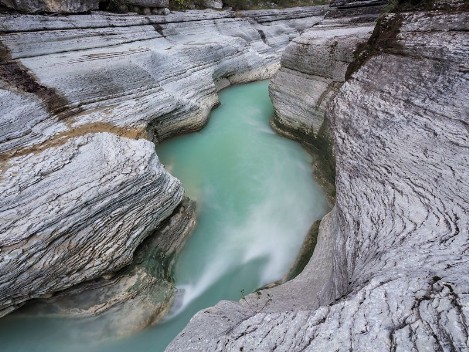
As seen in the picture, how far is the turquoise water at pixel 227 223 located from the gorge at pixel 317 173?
0.35 m

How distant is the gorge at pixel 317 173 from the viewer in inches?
110

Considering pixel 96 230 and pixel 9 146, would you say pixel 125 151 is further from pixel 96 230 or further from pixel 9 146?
pixel 9 146

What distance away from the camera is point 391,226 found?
3.97 meters

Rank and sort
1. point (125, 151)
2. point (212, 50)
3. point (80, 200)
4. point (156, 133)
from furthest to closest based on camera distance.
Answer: point (212, 50), point (156, 133), point (125, 151), point (80, 200)

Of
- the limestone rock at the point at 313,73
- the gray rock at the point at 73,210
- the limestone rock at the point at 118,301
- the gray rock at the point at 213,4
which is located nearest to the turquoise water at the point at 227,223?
the limestone rock at the point at 118,301

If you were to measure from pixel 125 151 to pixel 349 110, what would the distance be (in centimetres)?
501

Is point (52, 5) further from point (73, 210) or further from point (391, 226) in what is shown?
point (391, 226)

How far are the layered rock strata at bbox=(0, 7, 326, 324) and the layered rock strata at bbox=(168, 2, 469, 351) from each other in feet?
7.92

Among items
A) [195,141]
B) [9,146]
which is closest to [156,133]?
[195,141]

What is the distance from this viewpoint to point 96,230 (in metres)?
4.98

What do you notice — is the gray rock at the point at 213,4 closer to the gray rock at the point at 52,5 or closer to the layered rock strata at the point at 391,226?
the gray rock at the point at 52,5

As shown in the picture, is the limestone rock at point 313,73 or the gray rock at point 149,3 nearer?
the limestone rock at point 313,73

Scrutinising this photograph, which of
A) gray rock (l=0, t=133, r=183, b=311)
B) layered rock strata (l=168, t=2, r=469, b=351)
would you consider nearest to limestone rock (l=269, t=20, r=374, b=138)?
layered rock strata (l=168, t=2, r=469, b=351)

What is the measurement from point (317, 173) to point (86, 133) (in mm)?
6312
